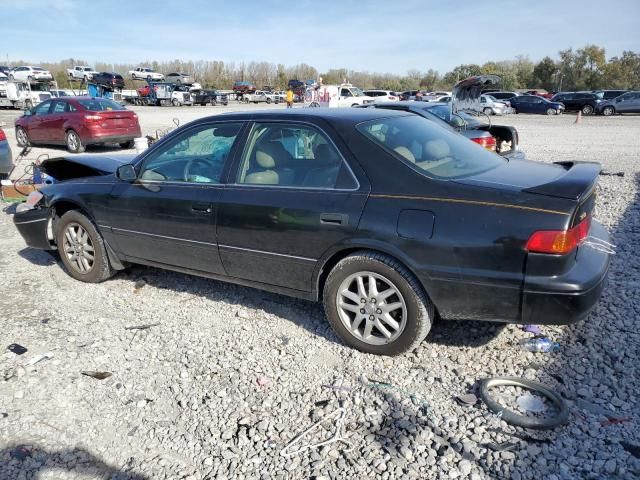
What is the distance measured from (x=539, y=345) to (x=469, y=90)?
928cm

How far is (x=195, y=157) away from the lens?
4.19m

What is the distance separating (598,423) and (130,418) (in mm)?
2611

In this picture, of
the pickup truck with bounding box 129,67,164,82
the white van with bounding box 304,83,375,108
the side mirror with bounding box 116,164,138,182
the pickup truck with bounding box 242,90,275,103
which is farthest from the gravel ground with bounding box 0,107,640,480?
the pickup truck with bounding box 129,67,164,82

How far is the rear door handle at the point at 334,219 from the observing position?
10.6 feet

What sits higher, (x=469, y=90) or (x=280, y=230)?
(x=469, y=90)

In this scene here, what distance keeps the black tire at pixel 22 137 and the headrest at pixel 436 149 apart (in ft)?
48.3

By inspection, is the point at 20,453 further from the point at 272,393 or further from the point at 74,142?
the point at 74,142

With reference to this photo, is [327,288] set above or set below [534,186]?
below

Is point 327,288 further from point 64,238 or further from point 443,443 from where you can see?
point 64,238

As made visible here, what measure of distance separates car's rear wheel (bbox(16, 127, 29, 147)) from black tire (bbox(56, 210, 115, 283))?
11.9 m

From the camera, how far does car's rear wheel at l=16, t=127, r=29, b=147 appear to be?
14781 mm

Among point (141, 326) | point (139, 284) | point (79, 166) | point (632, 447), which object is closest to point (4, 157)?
point (79, 166)

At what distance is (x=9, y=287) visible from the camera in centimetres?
479

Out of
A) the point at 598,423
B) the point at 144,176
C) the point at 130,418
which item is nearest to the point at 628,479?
the point at 598,423
